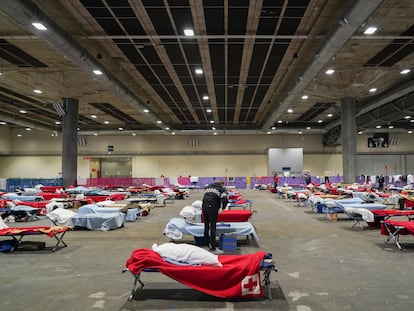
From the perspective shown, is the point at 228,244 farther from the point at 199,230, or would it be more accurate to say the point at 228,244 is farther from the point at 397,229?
the point at 397,229

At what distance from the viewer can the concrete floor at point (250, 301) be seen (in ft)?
14.2

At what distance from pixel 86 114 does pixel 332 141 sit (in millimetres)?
24392

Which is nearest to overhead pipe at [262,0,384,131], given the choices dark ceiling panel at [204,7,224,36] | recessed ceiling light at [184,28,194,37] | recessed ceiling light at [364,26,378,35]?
recessed ceiling light at [364,26,378,35]

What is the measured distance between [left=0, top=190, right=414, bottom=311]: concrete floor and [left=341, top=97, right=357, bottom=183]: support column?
1348cm

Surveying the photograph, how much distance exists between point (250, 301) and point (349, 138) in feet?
63.8

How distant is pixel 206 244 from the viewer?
7484 millimetres

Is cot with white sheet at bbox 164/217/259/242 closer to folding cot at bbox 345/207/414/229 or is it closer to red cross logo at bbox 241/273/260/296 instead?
red cross logo at bbox 241/273/260/296

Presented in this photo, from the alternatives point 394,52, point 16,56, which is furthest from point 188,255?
point 16,56

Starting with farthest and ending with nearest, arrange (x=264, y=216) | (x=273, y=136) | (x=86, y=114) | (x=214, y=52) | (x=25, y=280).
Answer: (x=273, y=136) < (x=86, y=114) < (x=214, y=52) < (x=264, y=216) < (x=25, y=280)

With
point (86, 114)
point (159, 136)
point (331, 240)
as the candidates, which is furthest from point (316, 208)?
point (159, 136)

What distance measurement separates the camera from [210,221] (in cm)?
714

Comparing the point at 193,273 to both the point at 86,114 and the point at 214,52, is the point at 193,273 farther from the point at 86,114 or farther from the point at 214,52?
the point at 86,114

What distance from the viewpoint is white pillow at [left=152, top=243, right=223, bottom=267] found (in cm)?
468

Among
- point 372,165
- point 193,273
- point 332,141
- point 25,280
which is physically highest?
point 332,141
